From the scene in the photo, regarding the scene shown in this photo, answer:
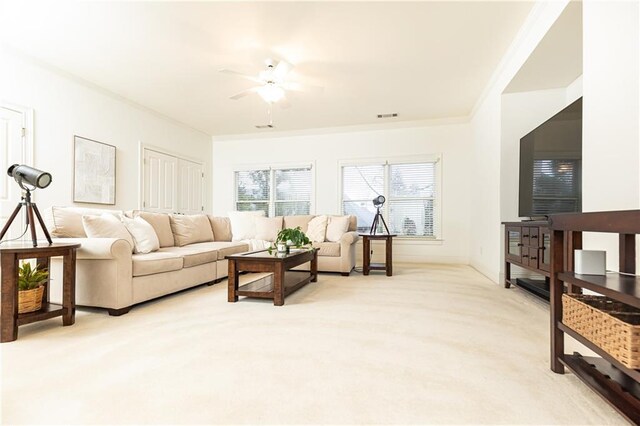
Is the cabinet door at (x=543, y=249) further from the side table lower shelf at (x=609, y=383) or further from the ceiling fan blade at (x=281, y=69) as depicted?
the ceiling fan blade at (x=281, y=69)

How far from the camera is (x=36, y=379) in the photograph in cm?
155

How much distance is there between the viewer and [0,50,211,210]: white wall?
3.63 metres

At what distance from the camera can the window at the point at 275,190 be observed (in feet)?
22.0

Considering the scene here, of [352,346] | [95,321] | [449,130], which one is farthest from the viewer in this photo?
[449,130]

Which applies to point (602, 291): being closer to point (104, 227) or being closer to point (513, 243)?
point (513, 243)

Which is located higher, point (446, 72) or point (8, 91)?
point (446, 72)

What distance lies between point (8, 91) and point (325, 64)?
349 cm

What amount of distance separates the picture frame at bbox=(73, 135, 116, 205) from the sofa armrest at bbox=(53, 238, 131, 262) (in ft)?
6.61

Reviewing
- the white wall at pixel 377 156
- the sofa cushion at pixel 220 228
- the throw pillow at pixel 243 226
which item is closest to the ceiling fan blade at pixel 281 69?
the sofa cushion at pixel 220 228

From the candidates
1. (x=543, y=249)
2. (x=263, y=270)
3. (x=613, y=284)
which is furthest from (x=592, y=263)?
A: (x=263, y=270)

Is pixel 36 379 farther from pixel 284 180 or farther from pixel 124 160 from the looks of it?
pixel 284 180

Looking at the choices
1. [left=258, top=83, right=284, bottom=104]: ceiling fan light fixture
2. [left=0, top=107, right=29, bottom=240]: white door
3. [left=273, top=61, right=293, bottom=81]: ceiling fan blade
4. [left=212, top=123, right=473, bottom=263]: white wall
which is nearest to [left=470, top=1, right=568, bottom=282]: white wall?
[left=212, top=123, right=473, bottom=263]: white wall

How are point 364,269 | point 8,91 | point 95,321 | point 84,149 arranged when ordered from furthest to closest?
point 364,269, point 84,149, point 8,91, point 95,321

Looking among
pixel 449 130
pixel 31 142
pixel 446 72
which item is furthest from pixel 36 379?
pixel 449 130
